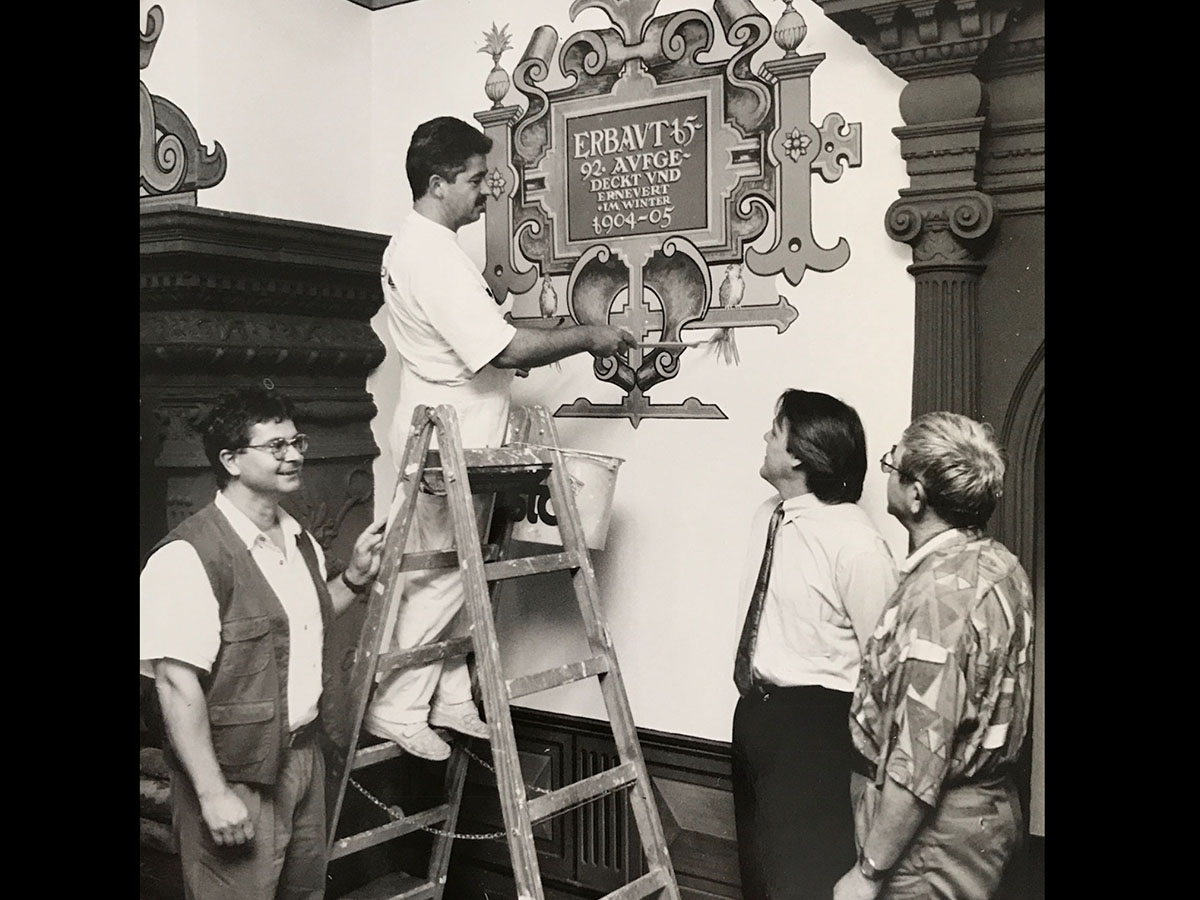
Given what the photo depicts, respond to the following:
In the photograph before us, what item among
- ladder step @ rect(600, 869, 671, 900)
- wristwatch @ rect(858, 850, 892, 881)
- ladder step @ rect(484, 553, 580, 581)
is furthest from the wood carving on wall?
wristwatch @ rect(858, 850, 892, 881)

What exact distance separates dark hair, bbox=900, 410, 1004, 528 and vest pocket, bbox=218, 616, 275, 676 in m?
1.35

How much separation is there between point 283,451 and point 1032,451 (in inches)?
59.8

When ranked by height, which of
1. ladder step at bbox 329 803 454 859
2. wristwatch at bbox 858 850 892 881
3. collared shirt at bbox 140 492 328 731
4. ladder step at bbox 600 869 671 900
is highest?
collared shirt at bbox 140 492 328 731

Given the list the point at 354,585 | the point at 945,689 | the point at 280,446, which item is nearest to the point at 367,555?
the point at 354,585

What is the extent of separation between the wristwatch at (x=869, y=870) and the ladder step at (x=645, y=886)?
1.39ft

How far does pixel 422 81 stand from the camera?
2.73 metres

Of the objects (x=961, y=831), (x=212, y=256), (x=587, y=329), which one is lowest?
(x=961, y=831)

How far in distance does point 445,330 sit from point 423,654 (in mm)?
693

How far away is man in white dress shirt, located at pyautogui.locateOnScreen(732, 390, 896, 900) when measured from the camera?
2.26 meters

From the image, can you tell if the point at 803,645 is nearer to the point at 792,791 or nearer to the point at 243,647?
the point at 792,791

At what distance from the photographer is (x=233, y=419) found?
2.59 metres

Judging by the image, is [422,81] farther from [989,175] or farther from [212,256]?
[989,175]

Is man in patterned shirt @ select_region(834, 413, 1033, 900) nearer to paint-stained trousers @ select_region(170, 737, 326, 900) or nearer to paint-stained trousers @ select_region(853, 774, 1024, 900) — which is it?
paint-stained trousers @ select_region(853, 774, 1024, 900)
